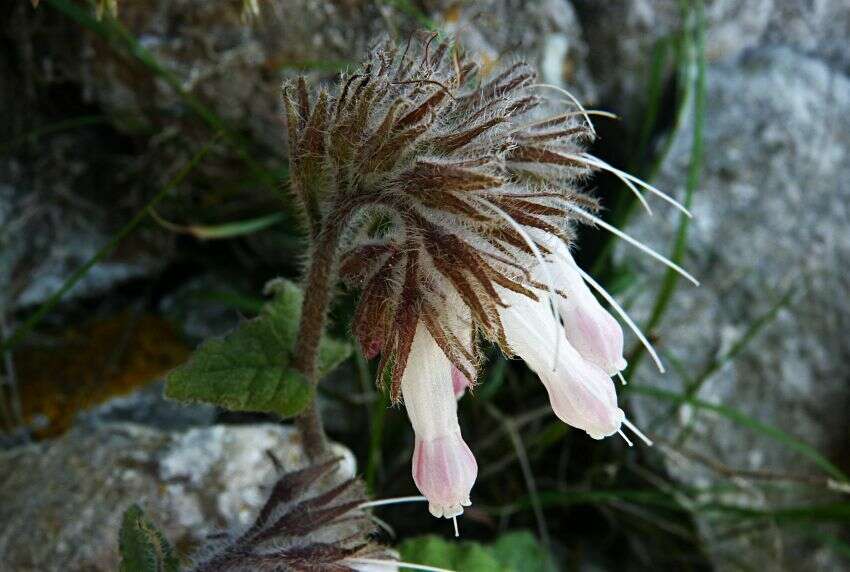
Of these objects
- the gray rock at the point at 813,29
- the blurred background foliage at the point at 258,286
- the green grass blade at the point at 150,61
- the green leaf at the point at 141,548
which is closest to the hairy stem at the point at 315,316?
the green leaf at the point at 141,548

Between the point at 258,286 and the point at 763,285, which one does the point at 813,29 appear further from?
the point at 258,286

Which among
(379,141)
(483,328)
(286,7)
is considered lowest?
(483,328)

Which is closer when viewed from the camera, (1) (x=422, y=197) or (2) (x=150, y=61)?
(1) (x=422, y=197)

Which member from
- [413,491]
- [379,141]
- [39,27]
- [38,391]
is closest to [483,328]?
[379,141]

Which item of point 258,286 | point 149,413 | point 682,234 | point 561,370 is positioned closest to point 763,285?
point 682,234

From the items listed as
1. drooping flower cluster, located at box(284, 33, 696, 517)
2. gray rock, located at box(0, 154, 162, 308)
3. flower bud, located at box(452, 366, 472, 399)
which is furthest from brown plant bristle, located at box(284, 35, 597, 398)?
gray rock, located at box(0, 154, 162, 308)

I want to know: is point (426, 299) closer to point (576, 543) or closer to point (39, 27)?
point (576, 543)

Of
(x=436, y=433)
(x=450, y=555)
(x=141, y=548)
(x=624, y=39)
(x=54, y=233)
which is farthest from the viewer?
(x=624, y=39)
